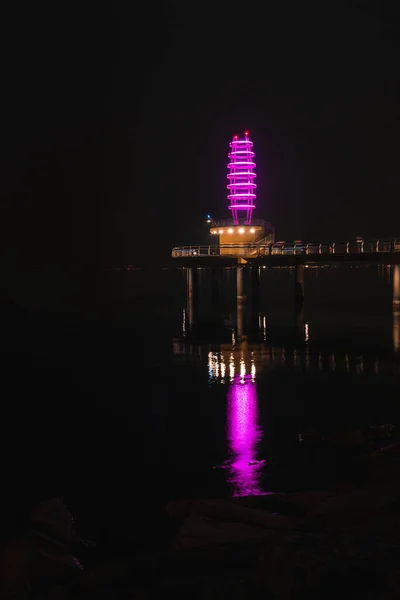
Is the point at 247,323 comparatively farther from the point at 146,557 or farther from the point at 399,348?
the point at 146,557

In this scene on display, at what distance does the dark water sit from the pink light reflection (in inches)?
1.6

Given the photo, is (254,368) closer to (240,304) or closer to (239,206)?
(240,304)

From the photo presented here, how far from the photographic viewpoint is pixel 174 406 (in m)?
21.8

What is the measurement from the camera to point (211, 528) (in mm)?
9641

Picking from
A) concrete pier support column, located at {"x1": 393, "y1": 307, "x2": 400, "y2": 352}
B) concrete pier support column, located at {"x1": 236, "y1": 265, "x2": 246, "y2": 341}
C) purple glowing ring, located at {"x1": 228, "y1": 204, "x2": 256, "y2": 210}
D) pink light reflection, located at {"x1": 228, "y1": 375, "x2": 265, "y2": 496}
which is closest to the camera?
pink light reflection, located at {"x1": 228, "y1": 375, "x2": 265, "y2": 496}

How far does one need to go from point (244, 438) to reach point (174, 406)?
5040mm

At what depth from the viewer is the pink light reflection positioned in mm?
13273

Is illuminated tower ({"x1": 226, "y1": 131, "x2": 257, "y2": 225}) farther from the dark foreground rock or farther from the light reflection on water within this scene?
the dark foreground rock

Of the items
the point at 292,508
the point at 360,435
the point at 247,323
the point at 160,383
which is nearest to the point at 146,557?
the point at 292,508

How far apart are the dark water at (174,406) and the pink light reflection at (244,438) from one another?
0.04m

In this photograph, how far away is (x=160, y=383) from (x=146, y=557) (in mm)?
18186

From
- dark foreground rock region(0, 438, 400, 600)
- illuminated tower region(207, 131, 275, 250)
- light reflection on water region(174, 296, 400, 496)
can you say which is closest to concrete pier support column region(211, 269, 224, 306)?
illuminated tower region(207, 131, 275, 250)

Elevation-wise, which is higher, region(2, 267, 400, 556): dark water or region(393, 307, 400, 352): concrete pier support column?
region(393, 307, 400, 352): concrete pier support column

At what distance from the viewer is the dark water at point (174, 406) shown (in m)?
13.6
